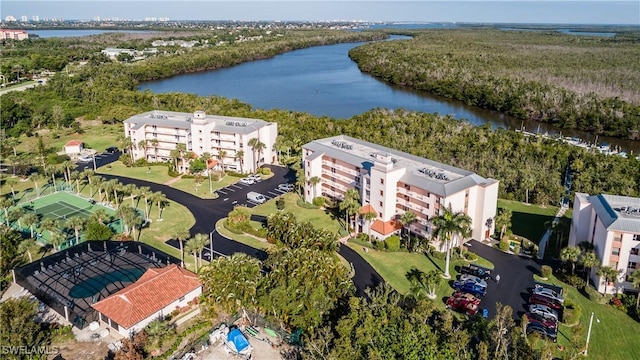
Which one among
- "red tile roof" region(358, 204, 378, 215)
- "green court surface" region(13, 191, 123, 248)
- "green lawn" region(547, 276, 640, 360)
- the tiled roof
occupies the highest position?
"red tile roof" region(358, 204, 378, 215)

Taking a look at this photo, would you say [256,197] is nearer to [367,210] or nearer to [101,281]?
[367,210]

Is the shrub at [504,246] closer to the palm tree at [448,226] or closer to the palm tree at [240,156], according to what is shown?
the palm tree at [448,226]

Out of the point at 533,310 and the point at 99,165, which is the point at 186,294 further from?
the point at 99,165

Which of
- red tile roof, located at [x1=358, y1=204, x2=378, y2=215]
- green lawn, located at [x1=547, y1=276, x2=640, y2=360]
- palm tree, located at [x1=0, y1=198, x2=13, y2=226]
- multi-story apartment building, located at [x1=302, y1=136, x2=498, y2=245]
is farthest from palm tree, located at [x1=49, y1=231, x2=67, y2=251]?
green lawn, located at [x1=547, y1=276, x2=640, y2=360]

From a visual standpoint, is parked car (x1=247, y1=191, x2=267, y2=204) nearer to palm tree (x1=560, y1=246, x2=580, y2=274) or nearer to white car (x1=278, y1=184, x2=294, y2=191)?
white car (x1=278, y1=184, x2=294, y2=191)

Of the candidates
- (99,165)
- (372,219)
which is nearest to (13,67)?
(99,165)

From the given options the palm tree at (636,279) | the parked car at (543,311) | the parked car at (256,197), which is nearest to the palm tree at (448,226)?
the parked car at (543,311)
